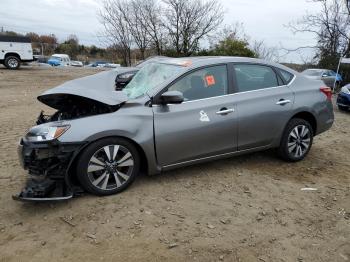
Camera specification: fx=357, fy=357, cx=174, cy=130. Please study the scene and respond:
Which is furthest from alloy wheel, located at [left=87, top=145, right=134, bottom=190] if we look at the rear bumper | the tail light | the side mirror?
the rear bumper

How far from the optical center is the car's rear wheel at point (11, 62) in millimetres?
20859

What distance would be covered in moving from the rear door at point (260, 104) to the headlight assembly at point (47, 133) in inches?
87.2

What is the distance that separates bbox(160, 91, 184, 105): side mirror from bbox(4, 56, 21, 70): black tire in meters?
19.6

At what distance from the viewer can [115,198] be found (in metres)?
4.03

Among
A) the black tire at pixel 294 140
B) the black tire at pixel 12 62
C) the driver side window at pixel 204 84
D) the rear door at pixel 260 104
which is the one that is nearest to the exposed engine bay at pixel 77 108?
the driver side window at pixel 204 84

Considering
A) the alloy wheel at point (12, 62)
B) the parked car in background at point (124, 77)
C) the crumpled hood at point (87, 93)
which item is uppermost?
the alloy wheel at point (12, 62)

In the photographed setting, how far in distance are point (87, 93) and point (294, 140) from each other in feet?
10.00

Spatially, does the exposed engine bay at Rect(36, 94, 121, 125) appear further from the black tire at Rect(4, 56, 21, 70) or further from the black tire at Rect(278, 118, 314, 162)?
the black tire at Rect(4, 56, 21, 70)

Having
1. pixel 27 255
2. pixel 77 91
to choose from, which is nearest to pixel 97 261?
pixel 27 255

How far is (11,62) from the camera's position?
21078mm

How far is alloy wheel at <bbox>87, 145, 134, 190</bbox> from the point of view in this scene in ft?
12.9

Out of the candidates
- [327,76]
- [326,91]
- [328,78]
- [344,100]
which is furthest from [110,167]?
[327,76]

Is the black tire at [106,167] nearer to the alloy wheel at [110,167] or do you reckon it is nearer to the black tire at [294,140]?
the alloy wheel at [110,167]

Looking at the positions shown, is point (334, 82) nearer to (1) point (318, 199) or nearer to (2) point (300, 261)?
(1) point (318, 199)
